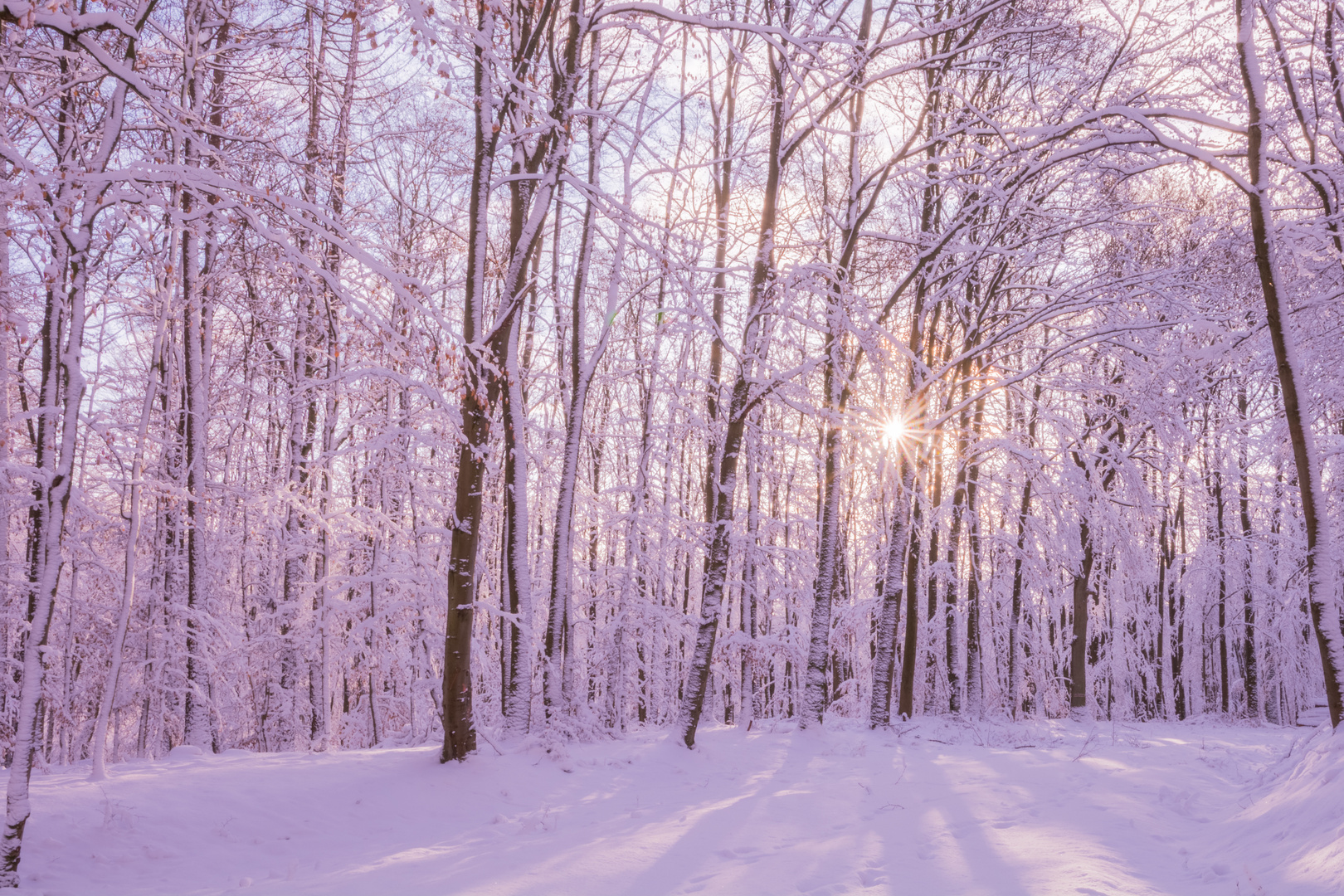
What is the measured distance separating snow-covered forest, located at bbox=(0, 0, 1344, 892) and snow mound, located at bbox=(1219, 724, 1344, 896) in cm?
227

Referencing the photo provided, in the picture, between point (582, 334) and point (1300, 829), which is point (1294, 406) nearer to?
point (1300, 829)

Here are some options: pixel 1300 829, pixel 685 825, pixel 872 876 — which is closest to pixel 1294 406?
pixel 1300 829

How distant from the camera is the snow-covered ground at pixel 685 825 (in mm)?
5008

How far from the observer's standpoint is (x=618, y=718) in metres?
15.2

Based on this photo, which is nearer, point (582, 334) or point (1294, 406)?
point (1294, 406)

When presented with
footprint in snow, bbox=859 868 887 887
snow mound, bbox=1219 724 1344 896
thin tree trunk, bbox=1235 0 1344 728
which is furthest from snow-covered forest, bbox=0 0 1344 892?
footprint in snow, bbox=859 868 887 887

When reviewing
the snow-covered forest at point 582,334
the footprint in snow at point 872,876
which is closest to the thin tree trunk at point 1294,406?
the snow-covered forest at point 582,334

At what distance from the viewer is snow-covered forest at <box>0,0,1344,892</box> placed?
700 cm

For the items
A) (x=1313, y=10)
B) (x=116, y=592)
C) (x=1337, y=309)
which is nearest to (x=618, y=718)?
(x=116, y=592)

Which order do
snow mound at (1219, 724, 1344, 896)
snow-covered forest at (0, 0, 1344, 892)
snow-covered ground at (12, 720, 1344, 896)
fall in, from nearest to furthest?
snow mound at (1219, 724, 1344, 896)
snow-covered ground at (12, 720, 1344, 896)
snow-covered forest at (0, 0, 1344, 892)

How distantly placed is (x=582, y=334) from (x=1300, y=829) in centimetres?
1033

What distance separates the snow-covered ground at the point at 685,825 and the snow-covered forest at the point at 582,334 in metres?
0.99

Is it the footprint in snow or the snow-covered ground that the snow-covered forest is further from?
the footprint in snow

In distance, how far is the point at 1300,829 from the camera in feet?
16.1
